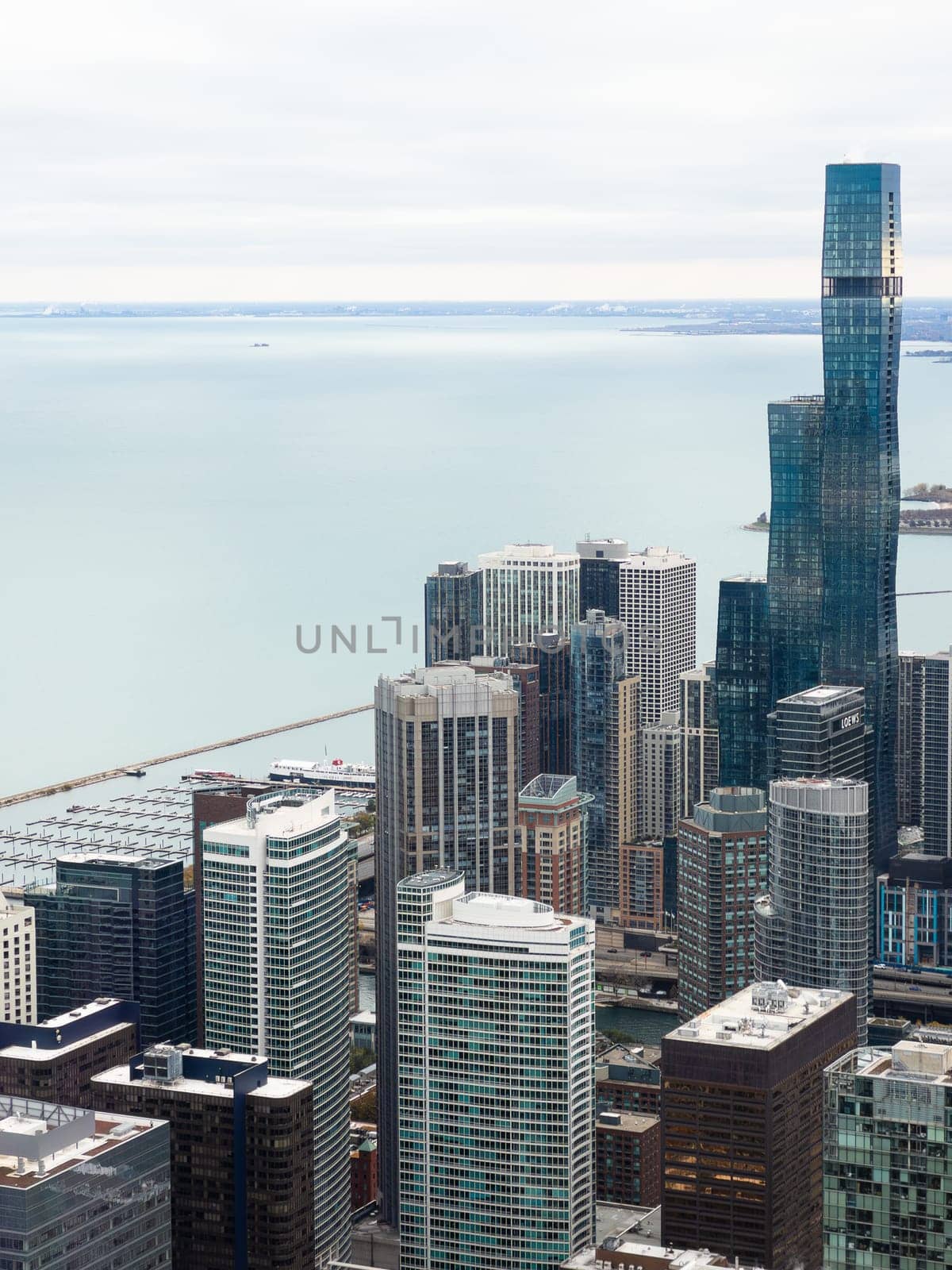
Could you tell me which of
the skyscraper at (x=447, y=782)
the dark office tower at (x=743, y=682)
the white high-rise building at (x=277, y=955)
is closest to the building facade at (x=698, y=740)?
the dark office tower at (x=743, y=682)

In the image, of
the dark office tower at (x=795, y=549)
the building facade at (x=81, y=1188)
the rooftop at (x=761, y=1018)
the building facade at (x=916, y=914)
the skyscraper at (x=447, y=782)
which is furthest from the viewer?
the dark office tower at (x=795, y=549)

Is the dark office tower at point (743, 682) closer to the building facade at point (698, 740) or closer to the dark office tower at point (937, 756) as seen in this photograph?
the building facade at point (698, 740)

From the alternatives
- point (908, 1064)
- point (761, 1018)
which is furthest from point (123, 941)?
point (908, 1064)

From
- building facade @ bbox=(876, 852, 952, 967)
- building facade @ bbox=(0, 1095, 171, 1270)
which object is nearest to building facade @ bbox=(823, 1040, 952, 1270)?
building facade @ bbox=(0, 1095, 171, 1270)

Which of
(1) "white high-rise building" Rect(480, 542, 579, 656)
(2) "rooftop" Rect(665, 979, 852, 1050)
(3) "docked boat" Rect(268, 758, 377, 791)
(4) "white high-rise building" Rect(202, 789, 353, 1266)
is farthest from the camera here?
(1) "white high-rise building" Rect(480, 542, 579, 656)

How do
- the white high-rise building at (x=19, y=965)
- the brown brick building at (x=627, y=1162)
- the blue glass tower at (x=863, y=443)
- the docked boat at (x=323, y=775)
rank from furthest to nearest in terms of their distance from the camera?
the docked boat at (x=323, y=775), the blue glass tower at (x=863, y=443), the white high-rise building at (x=19, y=965), the brown brick building at (x=627, y=1162)

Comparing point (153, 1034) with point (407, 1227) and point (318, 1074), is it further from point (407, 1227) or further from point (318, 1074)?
point (407, 1227)

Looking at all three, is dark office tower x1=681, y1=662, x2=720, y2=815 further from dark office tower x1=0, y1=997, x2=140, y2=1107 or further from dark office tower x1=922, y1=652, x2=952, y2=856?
dark office tower x1=0, y1=997, x2=140, y2=1107
